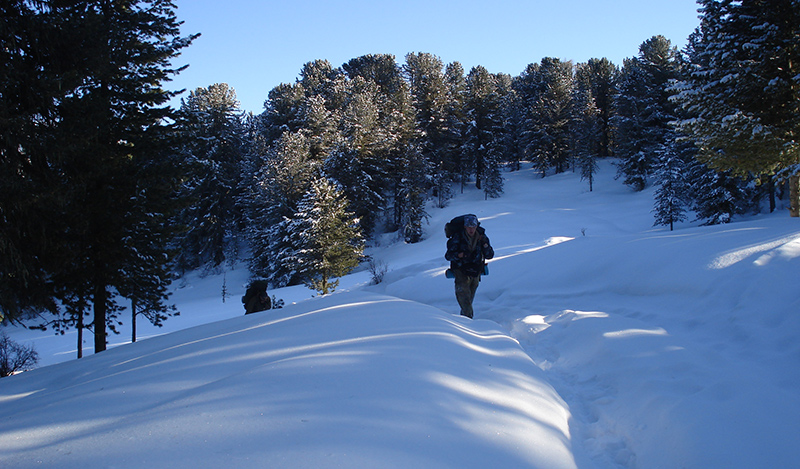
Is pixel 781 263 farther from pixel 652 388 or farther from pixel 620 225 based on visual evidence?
pixel 620 225

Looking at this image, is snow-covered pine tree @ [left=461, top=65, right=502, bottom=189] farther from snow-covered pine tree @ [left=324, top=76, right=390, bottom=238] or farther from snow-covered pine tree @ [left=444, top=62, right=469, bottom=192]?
snow-covered pine tree @ [left=324, top=76, right=390, bottom=238]

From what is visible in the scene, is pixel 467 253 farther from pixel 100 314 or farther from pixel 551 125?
pixel 551 125

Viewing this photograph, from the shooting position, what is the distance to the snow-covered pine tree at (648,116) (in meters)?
37.5

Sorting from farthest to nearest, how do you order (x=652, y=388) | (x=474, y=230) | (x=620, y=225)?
(x=620, y=225) → (x=474, y=230) → (x=652, y=388)

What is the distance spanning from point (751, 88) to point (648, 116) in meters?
29.0

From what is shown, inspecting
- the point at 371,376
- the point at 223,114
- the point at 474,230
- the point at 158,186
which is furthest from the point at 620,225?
the point at 223,114

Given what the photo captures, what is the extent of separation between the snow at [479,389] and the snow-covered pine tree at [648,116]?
35.9m

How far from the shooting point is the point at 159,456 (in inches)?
75.2

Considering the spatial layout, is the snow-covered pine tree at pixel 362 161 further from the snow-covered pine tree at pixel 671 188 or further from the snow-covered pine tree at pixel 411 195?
the snow-covered pine tree at pixel 671 188

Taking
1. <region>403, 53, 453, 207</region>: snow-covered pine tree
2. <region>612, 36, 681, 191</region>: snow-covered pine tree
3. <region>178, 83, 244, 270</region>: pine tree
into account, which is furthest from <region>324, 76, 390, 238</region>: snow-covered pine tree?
<region>612, 36, 681, 191</region>: snow-covered pine tree

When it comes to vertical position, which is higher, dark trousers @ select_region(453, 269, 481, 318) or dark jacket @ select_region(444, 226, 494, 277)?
dark jacket @ select_region(444, 226, 494, 277)

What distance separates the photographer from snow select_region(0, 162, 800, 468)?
2068 millimetres

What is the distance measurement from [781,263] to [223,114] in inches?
1712

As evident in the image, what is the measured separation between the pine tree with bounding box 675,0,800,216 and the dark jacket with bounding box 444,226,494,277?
11645mm
